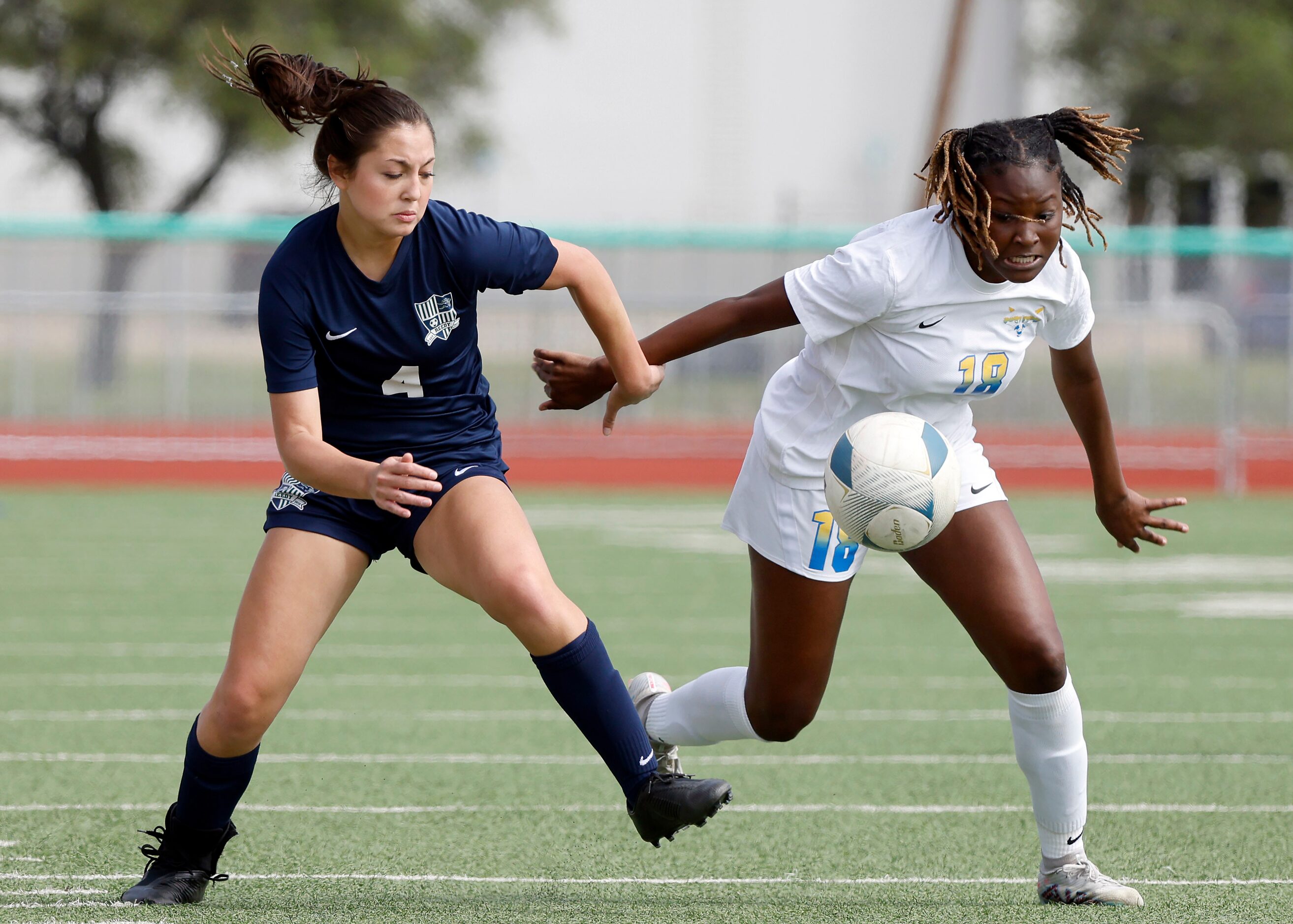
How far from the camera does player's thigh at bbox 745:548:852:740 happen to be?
435cm

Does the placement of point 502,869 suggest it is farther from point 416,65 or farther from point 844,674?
point 416,65

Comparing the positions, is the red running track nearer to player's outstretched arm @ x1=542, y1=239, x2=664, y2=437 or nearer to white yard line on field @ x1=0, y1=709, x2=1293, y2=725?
white yard line on field @ x1=0, y1=709, x2=1293, y2=725

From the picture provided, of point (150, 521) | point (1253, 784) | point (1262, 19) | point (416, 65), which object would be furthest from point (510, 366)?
point (1262, 19)

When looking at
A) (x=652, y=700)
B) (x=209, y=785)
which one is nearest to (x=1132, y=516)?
(x=652, y=700)

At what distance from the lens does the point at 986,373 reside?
13.7 feet

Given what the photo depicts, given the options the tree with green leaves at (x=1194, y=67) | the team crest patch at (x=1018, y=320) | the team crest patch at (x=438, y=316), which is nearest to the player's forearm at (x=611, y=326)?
the team crest patch at (x=438, y=316)

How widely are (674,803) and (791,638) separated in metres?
0.67

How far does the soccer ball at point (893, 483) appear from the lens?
3.96m

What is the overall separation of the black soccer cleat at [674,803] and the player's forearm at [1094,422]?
1.28 metres

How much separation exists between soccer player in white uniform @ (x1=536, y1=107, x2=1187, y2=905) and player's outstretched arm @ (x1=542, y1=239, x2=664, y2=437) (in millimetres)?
107

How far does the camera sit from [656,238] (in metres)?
18.3

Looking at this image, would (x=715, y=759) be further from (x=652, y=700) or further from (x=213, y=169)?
(x=213, y=169)

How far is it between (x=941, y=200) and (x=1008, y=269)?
0.84ft

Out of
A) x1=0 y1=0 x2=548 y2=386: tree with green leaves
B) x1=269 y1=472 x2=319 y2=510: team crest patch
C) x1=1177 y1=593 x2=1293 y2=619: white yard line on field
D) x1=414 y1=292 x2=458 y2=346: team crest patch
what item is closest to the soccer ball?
x1=414 y1=292 x2=458 y2=346: team crest patch
